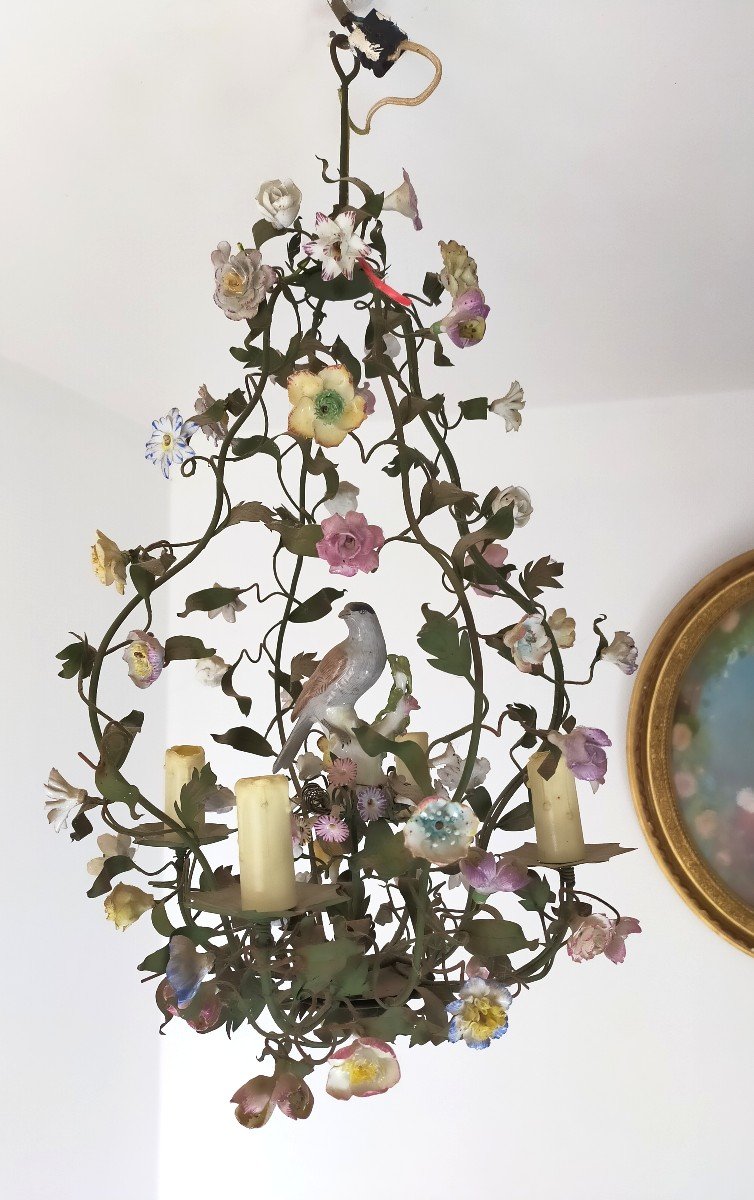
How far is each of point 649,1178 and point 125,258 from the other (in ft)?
6.42

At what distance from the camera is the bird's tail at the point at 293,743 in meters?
0.98

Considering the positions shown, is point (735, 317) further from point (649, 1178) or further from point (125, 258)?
point (649, 1178)

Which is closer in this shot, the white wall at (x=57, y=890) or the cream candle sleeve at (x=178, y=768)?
the cream candle sleeve at (x=178, y=768)

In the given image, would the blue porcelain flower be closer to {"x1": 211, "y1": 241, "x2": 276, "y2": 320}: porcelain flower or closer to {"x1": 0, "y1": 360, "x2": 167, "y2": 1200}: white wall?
{"x1": 211, "y1": 241, "x2": 276, "y2": 320}: porcelain flower

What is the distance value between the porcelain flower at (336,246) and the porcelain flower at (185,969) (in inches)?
22.4

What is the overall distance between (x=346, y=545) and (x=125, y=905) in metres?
0.37

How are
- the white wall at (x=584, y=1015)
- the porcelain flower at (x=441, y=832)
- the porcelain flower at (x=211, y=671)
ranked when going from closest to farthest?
the porcelain flower at (x=441, y=832)
the porcelain flower at (x=211, y=671)
the white wall at (x=584, y=1015)

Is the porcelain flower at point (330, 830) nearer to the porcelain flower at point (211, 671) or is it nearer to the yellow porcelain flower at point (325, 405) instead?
the porcelain flower at point (211, 671)

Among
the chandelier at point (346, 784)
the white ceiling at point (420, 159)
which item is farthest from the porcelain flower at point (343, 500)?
the white ceiling at point (420, 159)

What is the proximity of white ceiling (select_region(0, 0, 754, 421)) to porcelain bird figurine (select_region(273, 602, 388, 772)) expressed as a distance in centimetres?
67

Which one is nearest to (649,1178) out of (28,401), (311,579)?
(311,579)

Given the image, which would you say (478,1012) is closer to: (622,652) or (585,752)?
(585,752)

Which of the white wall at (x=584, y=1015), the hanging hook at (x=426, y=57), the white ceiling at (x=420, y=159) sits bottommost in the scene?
the white wall at (x=584, y=1015)

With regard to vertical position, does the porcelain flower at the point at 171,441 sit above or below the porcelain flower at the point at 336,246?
below
